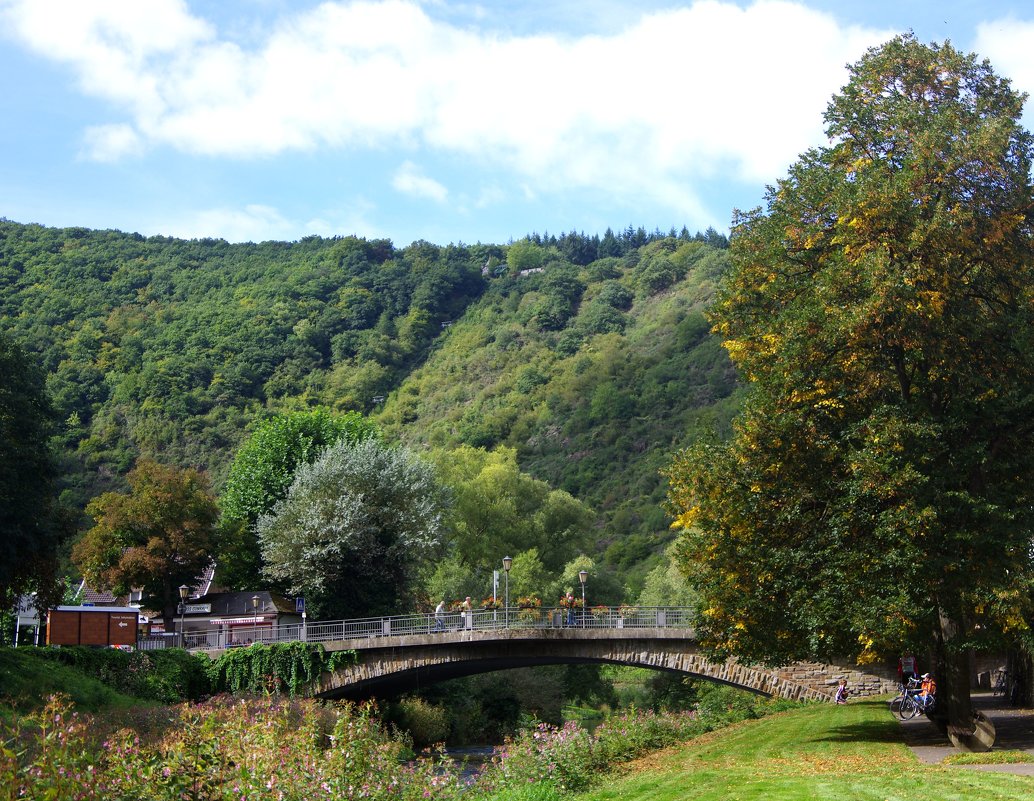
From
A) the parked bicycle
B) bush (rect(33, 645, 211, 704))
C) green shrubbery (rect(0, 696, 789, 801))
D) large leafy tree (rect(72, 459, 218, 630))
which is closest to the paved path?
the parked bicycle

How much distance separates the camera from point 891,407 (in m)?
20.9

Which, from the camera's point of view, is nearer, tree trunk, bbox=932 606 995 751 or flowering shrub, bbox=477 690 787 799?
flowering shrub, bbox=477 690 787 799

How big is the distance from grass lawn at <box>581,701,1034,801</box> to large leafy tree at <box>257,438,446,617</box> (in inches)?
1001

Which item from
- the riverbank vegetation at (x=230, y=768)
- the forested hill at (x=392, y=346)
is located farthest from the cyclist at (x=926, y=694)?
the forested hill at (x=392, y=346)

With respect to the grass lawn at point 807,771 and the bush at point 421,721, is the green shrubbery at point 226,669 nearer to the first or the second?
the bush at point 421,721

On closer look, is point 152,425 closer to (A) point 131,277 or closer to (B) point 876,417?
(A) point 131,277

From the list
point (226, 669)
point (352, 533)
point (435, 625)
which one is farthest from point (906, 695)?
point (352, 533)

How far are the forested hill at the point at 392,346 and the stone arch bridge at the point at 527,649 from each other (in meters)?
48.9

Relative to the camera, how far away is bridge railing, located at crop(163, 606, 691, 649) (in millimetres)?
42469

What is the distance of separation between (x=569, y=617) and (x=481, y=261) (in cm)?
14324

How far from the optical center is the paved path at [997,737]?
19028 millimetres

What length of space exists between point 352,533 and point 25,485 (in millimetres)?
16557

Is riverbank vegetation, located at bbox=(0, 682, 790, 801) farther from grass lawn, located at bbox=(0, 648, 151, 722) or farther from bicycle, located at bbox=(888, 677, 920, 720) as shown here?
grass lawn, located at bbox=(0, 648, 151, 722)

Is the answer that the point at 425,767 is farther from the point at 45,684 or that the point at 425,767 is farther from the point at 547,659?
the point at 547,659
